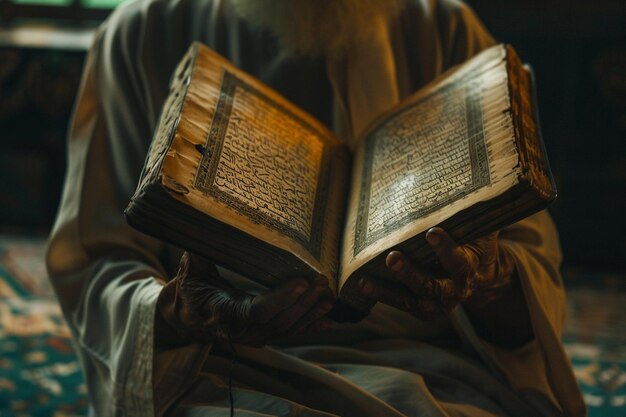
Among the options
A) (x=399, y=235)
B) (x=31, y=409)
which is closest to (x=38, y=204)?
(x=31, y=409)

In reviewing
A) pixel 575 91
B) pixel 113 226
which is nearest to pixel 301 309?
pixel 113 226

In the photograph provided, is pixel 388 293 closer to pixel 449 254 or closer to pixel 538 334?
pixel 449 254

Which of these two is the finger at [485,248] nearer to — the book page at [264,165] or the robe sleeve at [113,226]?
the book page at [264,165]

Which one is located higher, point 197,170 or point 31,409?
point 197,170

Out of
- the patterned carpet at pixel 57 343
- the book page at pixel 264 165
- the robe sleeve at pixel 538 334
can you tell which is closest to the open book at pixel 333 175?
the book page at pixel 264 165

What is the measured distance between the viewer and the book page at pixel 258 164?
1298 millimetres

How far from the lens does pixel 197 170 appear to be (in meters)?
1.32

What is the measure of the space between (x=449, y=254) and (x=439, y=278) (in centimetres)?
7

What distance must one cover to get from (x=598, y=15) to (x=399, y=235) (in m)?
3.47

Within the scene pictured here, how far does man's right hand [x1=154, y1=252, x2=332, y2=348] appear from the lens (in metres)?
1.31

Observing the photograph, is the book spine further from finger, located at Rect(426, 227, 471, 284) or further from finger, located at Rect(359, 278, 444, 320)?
finger, located at Rect(359, 278, 444, 320)

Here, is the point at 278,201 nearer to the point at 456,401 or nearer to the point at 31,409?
the point at 456,401

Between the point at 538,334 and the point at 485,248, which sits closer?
the point at 485,248

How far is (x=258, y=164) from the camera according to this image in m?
1.44
